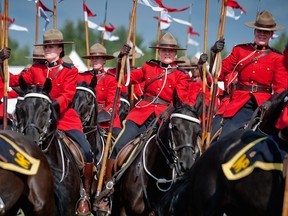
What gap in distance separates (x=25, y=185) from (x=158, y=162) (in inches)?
83.6

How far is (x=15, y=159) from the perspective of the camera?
6.67m

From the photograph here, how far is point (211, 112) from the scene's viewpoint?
9211mm

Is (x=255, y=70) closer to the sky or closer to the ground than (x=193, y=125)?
closer to the sky

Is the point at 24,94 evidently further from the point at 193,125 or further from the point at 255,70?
the point at 255,70

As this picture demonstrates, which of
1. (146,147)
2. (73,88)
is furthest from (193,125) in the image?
(73,88)

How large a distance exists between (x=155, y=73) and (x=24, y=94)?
255 cm

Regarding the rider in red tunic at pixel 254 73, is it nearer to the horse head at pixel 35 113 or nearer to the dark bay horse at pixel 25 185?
the horse head at pixel 35 113

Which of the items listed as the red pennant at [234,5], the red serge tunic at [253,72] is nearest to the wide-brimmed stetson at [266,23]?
the red serge tunic at [253,72]

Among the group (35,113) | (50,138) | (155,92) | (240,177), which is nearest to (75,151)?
(50,138)

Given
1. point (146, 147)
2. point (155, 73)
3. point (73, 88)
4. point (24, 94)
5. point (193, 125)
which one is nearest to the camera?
point (193, 125)

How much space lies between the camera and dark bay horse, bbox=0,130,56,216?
6.59 m

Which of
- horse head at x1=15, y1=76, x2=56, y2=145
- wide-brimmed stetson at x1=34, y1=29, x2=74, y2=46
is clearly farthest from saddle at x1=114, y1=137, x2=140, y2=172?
wide-brimmed stetson at x1=34, y1=29, x2=74, y2=46

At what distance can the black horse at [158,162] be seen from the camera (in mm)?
7559

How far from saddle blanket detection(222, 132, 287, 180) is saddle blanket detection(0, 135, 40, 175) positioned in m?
2.14
